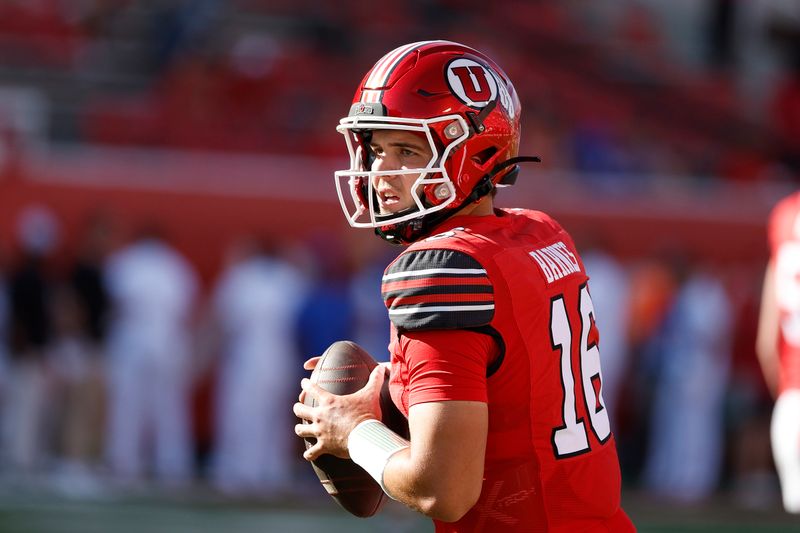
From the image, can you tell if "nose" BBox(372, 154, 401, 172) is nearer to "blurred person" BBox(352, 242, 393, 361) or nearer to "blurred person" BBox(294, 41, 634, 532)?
"blurred person" BBox(294, 41, 634, 532)

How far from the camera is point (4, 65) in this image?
11781 mm

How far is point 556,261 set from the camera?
8.95ft

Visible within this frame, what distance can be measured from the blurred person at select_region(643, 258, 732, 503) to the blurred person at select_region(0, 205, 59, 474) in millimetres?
4478

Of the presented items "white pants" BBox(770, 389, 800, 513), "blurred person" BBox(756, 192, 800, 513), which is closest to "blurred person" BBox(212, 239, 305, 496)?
"blurred person" BBox(756, 192, 800, 513)

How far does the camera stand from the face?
2758mm

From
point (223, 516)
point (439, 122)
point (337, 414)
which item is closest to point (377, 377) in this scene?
point (337, 414)

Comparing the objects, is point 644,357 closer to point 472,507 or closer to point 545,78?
point 545,78

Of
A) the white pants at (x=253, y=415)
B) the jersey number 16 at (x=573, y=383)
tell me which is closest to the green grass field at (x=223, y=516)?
the white pants at (x=253, y=415)

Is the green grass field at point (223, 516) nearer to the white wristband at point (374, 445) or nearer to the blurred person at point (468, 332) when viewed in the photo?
the blurred person at point (468, 332)

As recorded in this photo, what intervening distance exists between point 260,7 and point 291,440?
4913mm

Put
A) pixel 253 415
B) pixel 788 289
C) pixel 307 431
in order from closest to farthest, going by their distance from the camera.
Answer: pixel 307 431 → pixel 788 289 → pixel 253 415

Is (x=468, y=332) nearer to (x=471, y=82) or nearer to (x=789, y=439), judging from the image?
(x=471, y=82)

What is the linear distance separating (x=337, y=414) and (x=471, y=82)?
755 millimetres

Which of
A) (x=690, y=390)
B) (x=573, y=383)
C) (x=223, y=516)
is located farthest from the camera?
(x=690, y=390)
